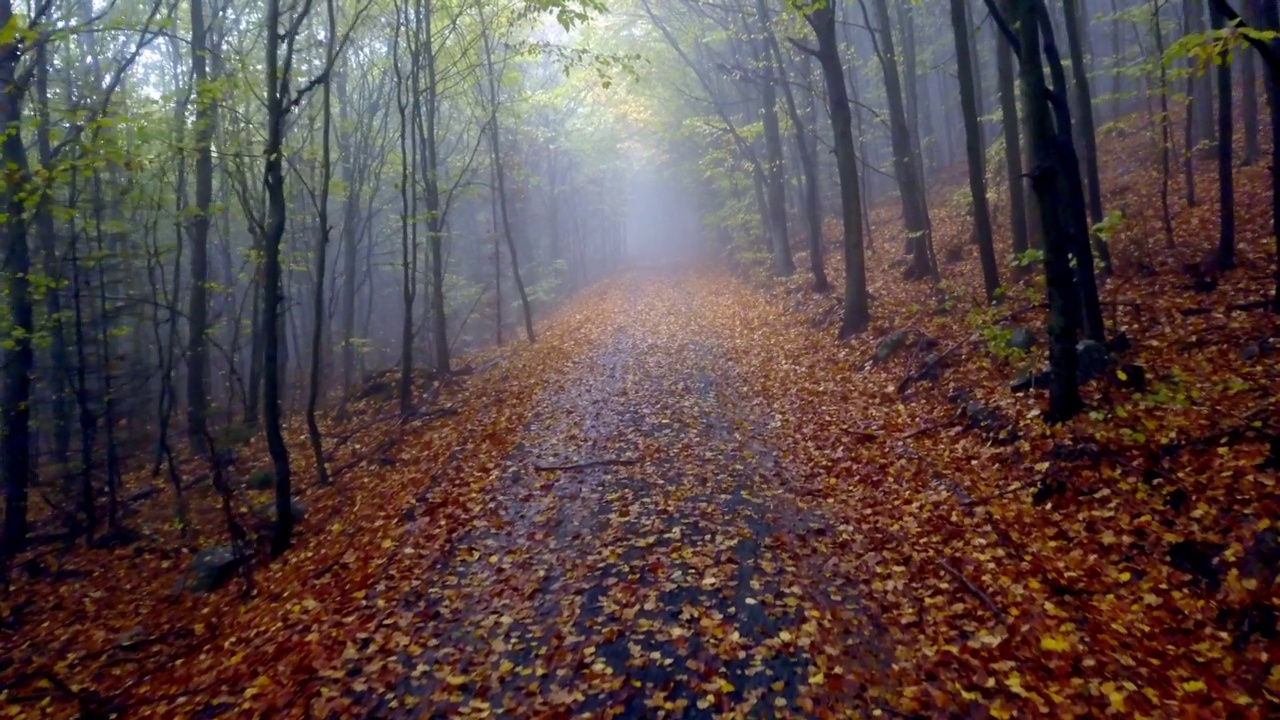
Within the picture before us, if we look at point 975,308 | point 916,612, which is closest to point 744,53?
point 975,308

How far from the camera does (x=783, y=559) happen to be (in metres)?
7.48

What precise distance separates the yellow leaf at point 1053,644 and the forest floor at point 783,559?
0.09 ft

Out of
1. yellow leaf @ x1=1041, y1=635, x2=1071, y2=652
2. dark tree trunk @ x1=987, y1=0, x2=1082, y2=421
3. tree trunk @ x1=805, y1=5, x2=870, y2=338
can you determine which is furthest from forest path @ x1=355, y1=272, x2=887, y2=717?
tree trunk @ x1=805, y1=5, x2=870, y2=338

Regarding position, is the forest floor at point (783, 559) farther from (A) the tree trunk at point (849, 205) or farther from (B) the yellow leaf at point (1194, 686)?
(A) the tree trunk at point (849, 205)

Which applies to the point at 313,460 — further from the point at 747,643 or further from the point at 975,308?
the point at 975,308

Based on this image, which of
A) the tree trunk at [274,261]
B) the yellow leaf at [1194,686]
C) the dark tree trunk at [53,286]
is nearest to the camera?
the yellow leaf at [1194,686]

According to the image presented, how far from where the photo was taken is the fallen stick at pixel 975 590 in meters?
6.25

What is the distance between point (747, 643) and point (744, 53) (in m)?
27.6

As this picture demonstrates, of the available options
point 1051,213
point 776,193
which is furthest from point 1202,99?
point 1051,213

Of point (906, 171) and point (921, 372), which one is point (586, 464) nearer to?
point (921, 372)

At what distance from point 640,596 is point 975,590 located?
2.90 m

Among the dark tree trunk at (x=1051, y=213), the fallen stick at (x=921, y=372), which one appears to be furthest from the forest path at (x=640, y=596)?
the dark tree trunk at (x=1051, y=213)

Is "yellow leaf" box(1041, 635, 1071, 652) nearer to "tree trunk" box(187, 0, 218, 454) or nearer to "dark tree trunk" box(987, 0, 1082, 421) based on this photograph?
"dark tree trunk" box(987, 0, 1082, 421)

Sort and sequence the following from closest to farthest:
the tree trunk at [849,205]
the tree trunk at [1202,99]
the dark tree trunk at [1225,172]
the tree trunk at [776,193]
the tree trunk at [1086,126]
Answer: the dark tree trunk at [1225,172] < the tree trunk at [1086,126] < the tree trunk at [849,205] < the tree trunk at [1202,99] < the tree trunk at [776,193]
